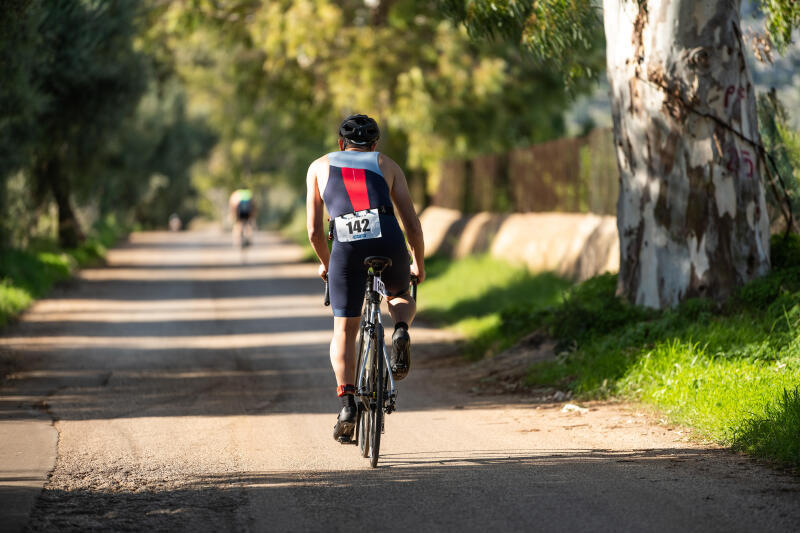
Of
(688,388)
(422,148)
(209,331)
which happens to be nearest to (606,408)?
(688,388)

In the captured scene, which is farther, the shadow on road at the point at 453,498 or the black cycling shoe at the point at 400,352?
the black cycling shoe at the point at 400,352

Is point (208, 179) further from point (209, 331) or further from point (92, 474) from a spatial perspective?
point (92, 474)

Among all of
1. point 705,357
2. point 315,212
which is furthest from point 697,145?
point 315,212

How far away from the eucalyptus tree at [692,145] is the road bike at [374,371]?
429 cm

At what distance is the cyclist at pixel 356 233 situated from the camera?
6645mm

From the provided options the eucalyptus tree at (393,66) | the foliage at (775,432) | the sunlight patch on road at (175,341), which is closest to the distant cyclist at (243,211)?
the eucalyptus tree at (393,66)

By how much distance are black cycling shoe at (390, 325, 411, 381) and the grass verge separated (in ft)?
32.1

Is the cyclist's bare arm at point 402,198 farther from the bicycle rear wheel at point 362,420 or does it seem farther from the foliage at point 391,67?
the foliage at point 391,67

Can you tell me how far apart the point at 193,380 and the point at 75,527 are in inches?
216

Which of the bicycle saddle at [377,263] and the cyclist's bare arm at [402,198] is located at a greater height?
the cyclist's bare arm at [402,198]

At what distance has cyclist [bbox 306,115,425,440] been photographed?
6645 mm

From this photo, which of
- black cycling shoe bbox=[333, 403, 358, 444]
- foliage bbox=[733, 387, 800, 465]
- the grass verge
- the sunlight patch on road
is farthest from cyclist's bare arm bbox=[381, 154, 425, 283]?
the grass verge

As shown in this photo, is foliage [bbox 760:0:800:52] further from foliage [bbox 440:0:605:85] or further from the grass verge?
the grass verge

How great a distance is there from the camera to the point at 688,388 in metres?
8.27
